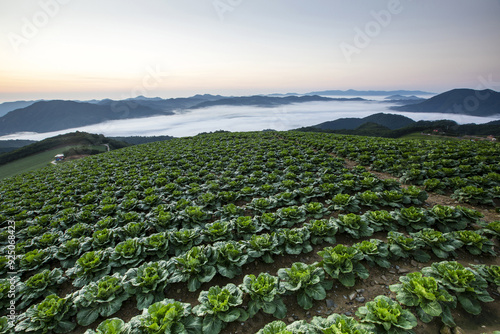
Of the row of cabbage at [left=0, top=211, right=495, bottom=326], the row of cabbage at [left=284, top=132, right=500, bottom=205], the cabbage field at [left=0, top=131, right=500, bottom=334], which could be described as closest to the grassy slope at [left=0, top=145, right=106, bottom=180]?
the cabbage field at [left=0, top=131, right=500, bottom=334]

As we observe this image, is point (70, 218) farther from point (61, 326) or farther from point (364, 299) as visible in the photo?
point (364, 299)

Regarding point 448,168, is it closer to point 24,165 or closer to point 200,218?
point 200,218

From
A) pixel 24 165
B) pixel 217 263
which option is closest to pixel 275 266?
pixel 217 263

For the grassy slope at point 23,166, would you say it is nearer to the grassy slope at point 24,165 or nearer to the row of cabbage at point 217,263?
the grassy slope at point 24,165

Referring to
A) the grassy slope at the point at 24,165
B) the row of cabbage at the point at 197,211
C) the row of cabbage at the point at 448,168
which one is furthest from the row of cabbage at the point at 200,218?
the grassy slope at the point at 24,165

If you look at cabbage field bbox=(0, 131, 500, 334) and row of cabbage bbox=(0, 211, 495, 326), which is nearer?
cabbage field bbox=(0, 131, 500, 334)

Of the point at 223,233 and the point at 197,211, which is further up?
the point at 197,211

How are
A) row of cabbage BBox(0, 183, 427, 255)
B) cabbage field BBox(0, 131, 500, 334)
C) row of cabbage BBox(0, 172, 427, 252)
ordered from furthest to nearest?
1. row of cabbage BBox(0, 172, 427, 252)
2. row of cabbage BBox(0, 183, 427, 255)
3. cabbage field BBox(0, 131, 500, 334)

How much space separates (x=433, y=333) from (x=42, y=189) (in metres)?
23.2

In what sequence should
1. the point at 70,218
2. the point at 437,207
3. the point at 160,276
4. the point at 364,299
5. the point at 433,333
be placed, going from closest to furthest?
the point at 433,333 < the point at 364,299 < the point at 160,276 < the point at 437,207 < the point at 70,218

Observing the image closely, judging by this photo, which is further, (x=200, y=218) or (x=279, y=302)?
(x=200, y=218)

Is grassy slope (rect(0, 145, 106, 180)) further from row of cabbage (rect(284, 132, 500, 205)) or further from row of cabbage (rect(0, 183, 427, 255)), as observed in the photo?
row of cabbage (rect(284, 132, 500, 205))

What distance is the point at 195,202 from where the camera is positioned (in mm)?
10172

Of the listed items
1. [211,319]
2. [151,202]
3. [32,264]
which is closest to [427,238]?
[211,319]
